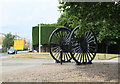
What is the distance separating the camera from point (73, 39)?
12.4 m

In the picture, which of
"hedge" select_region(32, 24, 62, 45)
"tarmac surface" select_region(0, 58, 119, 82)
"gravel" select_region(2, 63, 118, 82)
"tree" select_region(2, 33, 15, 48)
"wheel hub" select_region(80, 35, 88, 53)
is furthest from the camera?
"tree" select_region(2, 33, 15, 48)

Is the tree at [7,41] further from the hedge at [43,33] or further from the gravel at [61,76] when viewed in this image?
the gravel at [61,76]

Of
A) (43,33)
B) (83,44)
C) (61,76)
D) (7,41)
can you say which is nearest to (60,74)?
(61,76)

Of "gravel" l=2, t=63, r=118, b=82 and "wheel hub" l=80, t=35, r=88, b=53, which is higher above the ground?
"wheel hub" l=80, t=35, r=88, b=53

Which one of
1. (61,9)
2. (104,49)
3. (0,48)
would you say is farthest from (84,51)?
(0,48)

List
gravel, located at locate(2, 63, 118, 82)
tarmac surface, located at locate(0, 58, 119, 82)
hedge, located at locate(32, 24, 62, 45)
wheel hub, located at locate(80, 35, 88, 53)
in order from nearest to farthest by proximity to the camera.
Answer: gravel, located at locate(2, 63, 118, 82), tarmac surface, located at locate(0, 58, 119, 82), wheel hub, located at locate(80, 35, 88, 53), hedge, located at locate(32, 24, 62, 45)

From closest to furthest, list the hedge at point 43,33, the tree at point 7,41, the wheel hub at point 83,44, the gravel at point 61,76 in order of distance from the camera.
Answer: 1. the gravel at point 61,76
2. the wheel hub at point 83,44
3. the hedge at point 43,33
4. the tree at point 7,41

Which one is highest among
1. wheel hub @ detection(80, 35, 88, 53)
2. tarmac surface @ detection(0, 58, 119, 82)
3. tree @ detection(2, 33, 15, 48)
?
tree @ detection(2, 33, 15, 48)

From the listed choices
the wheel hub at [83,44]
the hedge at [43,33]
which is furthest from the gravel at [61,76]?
the hedge at [43,33]

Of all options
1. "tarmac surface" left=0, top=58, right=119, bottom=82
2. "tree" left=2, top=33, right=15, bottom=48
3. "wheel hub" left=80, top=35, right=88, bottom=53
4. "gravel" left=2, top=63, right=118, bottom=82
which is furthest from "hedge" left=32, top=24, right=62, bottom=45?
"gravel" left=2, top=63, right=118, bottom=82

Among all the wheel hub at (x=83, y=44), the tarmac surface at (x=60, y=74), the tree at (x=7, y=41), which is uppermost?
the tree at (x=7, y=41)

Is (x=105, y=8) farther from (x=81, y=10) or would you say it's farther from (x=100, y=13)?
(x=81, y=10)

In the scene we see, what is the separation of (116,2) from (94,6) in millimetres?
1064

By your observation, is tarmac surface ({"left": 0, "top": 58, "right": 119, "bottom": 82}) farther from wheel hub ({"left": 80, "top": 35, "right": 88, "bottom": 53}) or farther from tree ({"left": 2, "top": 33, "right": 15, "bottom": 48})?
tree ({"left": 2, "top": 33, "right": 15, "bottom": 48})
